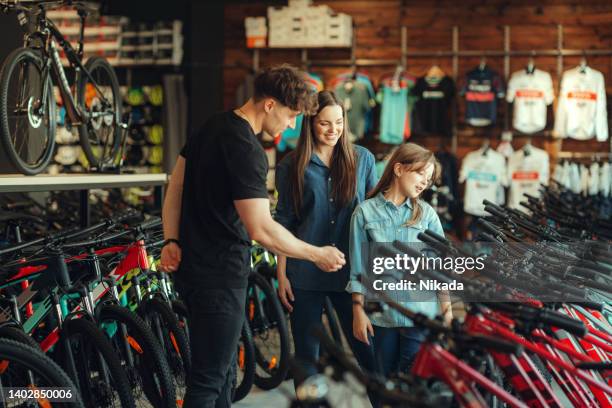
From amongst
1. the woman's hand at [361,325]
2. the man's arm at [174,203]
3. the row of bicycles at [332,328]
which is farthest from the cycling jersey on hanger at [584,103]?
the man's arm at [174,203]

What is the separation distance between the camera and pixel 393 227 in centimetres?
307

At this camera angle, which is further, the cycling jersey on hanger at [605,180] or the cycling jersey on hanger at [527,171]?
the cycling jersey on hanger at [527,171]

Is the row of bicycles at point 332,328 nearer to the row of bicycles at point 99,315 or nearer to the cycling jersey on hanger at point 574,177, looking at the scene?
the row of bicycles at point 99,315

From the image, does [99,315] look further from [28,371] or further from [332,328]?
[332,328]

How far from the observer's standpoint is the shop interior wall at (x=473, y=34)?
8867 mm

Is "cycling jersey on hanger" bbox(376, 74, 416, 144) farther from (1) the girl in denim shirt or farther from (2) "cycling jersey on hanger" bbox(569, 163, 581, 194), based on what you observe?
(1) the girl in denim shirt

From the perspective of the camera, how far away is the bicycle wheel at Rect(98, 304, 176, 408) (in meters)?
3.27

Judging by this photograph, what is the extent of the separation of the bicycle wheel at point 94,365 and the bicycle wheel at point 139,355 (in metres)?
0.14

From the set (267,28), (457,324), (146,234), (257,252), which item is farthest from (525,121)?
(457,324)

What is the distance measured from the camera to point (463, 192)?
30.3 feet

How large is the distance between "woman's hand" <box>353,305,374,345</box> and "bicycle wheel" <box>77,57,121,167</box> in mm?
2880

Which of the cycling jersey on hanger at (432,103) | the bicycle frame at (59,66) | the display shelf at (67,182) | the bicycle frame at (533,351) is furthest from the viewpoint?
the cycling jersey on hanger at (432,103)

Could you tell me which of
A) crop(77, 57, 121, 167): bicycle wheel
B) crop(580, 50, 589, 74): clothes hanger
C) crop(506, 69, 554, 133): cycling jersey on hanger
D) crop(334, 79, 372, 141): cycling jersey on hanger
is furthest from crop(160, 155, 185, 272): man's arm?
crop(580, 50, 589, 74): clothes hanger

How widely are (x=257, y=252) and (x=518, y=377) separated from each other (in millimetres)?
2913
